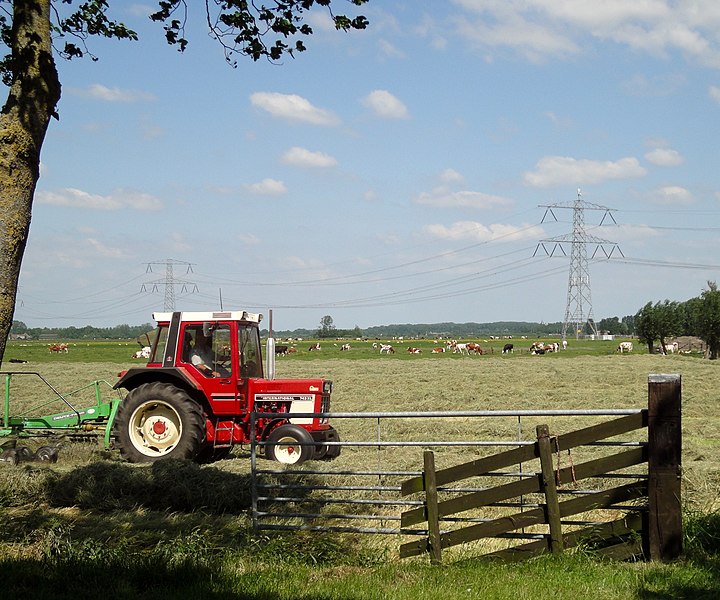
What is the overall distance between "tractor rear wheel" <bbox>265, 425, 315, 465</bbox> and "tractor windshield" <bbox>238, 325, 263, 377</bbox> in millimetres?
1294

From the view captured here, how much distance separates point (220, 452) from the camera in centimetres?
1329

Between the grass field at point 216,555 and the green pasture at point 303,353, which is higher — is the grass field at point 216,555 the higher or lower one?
the lower one

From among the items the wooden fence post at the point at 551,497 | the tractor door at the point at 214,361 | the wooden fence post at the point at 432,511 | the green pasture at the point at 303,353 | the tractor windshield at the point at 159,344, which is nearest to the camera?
the wooden fence post at the point at 551,497

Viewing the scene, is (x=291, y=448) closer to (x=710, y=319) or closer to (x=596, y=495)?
(x=596, y=495)

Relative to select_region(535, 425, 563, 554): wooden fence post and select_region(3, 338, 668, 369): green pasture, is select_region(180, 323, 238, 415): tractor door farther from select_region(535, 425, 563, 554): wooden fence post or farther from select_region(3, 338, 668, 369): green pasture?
select_region(3, 338, 668, 369): green pasture

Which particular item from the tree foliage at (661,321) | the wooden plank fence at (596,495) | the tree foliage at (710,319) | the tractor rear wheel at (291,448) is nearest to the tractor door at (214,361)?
the tractor rear wheel at (291,448)

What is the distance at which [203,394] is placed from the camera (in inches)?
498

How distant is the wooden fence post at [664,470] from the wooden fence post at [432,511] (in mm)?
1570

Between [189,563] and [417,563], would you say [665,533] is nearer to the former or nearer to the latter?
[417,563]

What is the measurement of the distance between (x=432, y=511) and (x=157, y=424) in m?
7.03

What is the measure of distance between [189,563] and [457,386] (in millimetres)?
20711

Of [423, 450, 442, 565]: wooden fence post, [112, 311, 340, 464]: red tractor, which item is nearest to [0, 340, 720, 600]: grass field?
[423, 450, 442, 565]: wooden fence post

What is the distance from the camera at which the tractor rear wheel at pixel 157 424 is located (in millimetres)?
12352

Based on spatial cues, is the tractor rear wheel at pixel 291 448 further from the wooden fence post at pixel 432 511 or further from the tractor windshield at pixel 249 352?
the wooden fence post at pixel 432 511
